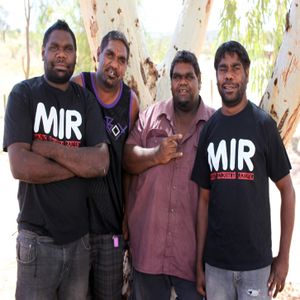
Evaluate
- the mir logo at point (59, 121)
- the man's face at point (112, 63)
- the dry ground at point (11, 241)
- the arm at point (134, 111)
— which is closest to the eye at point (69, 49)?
the man's face at point (112, 63)

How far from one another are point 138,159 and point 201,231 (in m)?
0.55

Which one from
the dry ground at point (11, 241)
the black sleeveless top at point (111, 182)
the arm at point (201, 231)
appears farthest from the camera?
the dry ground at point (11, 241)

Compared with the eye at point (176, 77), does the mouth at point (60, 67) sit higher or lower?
higher

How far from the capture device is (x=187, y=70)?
2996mm

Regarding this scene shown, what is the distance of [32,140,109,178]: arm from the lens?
2.76 m

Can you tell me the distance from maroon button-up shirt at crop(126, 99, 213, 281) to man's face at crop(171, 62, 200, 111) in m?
0.08

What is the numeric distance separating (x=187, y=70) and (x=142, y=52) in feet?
3.05

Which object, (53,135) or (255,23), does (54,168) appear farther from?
(255,23)

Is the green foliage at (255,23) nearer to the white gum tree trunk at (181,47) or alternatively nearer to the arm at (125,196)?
the white gum tree trunk at (181,47)

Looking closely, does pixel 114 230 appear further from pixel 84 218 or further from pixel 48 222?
pixel 48 222

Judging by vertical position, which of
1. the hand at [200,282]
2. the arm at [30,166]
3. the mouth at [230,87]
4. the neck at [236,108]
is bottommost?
the hand at [200,282]

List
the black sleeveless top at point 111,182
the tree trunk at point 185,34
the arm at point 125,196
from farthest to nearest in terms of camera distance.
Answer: the tree trunk at point 185,34 → the arm at point 125,196 → the black sleeveless top at point 111,182

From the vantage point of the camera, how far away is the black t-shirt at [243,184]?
2613 millimetres

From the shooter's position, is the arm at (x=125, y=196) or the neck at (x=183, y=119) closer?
the neck at (x=183, y=119)
